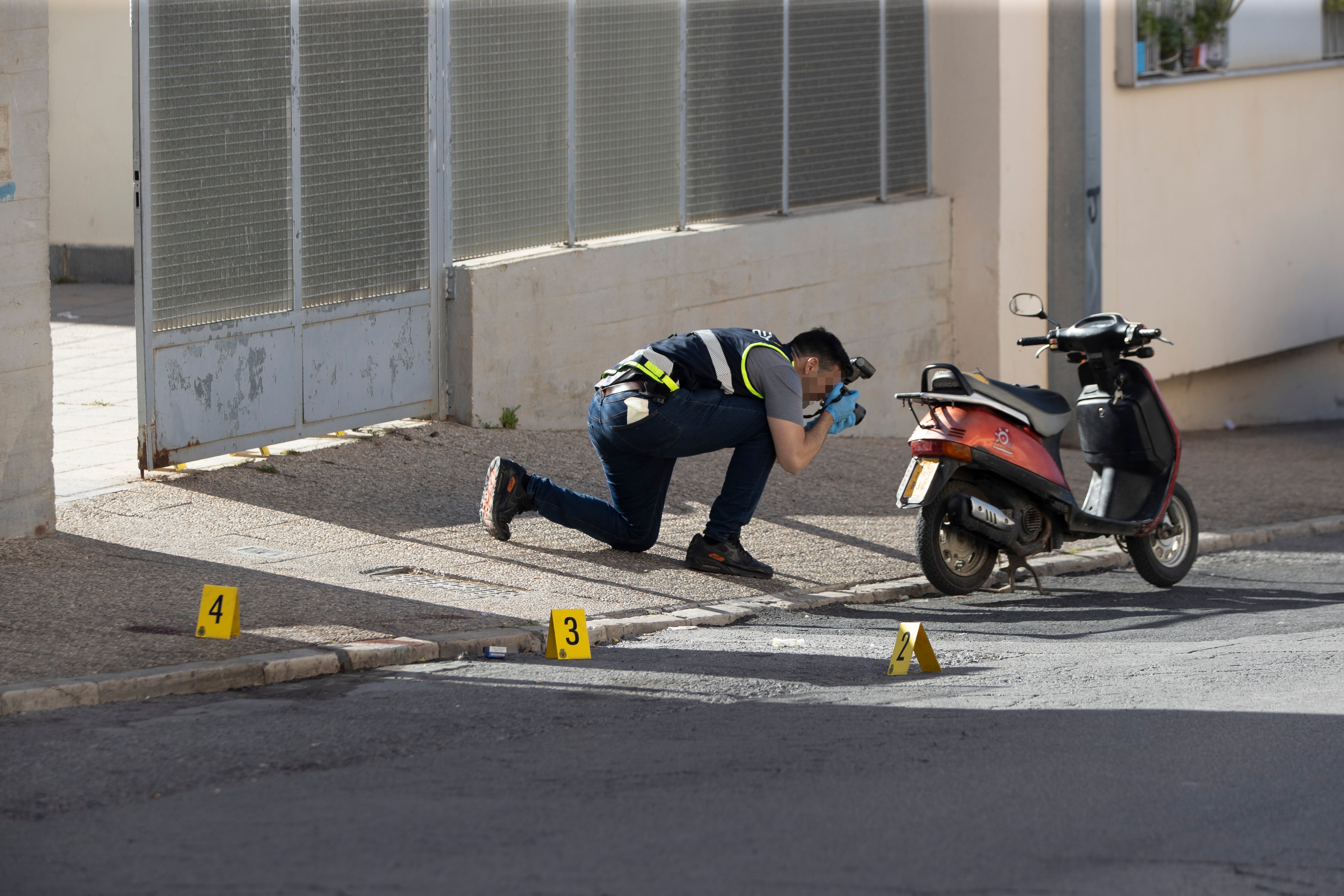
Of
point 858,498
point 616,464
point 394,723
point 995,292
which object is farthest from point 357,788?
point 995,292

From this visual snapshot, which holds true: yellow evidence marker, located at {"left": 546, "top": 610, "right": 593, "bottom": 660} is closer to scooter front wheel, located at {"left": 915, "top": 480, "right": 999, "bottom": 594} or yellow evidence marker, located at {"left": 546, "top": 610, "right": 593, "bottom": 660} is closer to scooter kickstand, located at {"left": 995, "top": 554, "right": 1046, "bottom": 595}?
scooter front wheel, located at {"left": 915, "top": 480, "right": 999, "bottom": 594}

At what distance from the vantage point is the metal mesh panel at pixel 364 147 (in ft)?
33.1

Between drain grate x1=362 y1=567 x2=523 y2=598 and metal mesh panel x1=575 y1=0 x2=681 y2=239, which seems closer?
drain grate x1=362 y1=567 x2=523 y2=598

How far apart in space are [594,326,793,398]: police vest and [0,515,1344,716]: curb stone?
107 cm

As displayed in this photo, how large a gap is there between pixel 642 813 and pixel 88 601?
3.39 metres

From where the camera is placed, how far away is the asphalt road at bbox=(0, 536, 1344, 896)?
13.5 feet

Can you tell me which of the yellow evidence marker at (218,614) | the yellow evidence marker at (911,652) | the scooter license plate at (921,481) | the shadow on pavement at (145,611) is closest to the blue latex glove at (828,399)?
the scooter license plate at (921,481)

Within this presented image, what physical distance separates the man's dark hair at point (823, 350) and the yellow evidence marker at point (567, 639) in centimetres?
210

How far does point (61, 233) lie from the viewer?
58.7 ft

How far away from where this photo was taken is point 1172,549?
356 inches

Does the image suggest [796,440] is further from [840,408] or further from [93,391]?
[93,391]

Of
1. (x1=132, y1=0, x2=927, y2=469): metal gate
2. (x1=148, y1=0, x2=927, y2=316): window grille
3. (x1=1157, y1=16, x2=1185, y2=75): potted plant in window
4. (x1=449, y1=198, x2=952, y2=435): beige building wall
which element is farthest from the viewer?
(x1=1157, y1=16, x2=1185, y2=75): potted plant in window

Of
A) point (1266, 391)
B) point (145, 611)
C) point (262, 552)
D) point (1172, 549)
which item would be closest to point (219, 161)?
point (262, 552)

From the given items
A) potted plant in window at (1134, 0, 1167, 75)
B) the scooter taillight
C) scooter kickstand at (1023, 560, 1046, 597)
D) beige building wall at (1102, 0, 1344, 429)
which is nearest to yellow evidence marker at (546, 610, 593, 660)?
the scooter taillight
